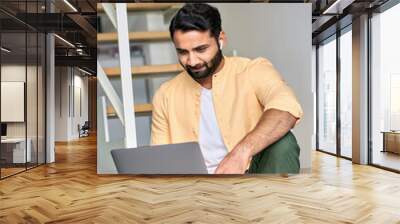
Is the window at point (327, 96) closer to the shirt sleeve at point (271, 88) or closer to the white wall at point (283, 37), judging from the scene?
the white wall at point (283, 37)

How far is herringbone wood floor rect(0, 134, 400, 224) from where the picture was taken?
14.0 feet

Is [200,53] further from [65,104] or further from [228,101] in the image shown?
[65,104]

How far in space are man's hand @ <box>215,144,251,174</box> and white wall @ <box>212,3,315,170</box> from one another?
98cm

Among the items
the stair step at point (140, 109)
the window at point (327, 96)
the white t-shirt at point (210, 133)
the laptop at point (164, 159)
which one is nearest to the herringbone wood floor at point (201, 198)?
the laptop at point (164, 159)

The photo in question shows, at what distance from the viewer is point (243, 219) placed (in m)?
4.17

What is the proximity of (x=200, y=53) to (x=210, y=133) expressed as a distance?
120 centimetres

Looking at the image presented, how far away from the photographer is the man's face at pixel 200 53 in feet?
20.8

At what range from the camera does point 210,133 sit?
6309 millimetres

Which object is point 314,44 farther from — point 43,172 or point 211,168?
point 43,172

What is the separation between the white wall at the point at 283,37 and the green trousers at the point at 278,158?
0.97ft

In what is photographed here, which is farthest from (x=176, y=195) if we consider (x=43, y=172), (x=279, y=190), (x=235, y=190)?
(x=43, y=172)

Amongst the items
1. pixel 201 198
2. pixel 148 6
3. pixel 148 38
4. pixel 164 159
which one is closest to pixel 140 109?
pixel 164 159

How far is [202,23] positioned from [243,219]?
A: 10.9 ft

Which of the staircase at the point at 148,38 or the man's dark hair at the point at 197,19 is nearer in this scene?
the man's dark hair at the point at 197,19
